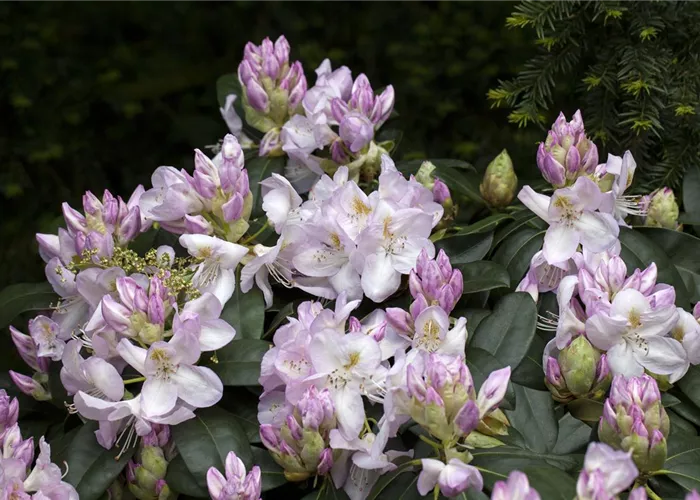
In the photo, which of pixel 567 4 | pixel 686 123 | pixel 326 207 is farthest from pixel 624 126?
pixel 326 207

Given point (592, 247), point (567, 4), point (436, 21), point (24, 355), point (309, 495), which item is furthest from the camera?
point (436, 21)

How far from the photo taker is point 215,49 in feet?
12.1

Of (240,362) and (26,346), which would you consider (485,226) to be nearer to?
(240,362)

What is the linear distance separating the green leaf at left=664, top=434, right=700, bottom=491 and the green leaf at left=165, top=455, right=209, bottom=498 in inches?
25.0

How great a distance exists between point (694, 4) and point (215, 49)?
2109 mm

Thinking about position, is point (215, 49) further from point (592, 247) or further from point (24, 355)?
point (592, 247)

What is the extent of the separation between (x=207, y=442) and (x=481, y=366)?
40 centimetres

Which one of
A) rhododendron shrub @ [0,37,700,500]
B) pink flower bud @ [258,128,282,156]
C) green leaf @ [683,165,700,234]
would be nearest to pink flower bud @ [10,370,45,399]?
rhododendron shrub @ [0,37,700,500]

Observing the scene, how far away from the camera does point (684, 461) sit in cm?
131

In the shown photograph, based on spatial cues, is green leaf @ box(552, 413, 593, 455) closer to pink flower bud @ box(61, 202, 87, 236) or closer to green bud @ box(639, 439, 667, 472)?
green bud @ box(639, 439, 667, 472)

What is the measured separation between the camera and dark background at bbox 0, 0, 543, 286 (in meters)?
3.32

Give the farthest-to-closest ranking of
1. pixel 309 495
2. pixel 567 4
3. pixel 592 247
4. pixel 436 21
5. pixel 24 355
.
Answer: pixel 436 21 < pixel 567 4 < pixel 24 355 < pixel 592 247 < pixel 309 495

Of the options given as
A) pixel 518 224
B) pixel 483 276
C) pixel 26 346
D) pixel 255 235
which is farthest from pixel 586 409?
pixel 26 346

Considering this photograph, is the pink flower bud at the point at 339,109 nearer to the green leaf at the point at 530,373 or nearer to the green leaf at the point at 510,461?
the green leaf at the point at 530,373
